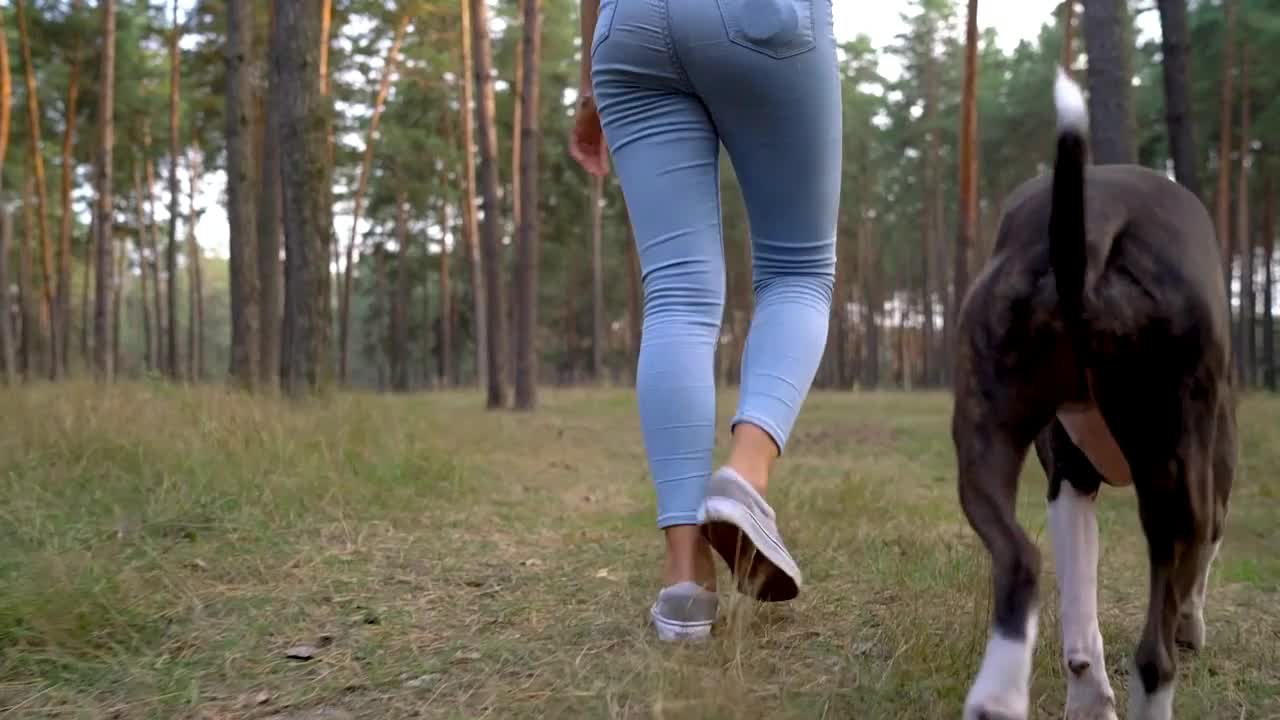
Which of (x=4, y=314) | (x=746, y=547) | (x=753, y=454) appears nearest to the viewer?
(x=746, y=547)

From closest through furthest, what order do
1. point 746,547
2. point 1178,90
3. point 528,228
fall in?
1. point 746,547
2. point 1178,90
3. point 528,228

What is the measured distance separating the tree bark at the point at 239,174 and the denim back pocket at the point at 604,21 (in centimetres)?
874

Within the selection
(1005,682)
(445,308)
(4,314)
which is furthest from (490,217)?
(445,308)

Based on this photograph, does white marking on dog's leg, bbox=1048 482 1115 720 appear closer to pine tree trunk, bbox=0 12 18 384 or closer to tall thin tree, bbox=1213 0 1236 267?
pine tree trunk, bbox=0 12 18 384

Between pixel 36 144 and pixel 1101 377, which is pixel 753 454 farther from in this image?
pixel 36 144

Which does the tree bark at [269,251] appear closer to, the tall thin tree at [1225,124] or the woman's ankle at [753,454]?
the woman's ankle at [753,454]

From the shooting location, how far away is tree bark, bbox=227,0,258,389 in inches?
408

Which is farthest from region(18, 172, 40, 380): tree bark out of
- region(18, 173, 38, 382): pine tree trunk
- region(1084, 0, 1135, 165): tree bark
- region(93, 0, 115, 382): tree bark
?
region(1084, 0, 1135, 165): tree bark

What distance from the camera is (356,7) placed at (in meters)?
18.6

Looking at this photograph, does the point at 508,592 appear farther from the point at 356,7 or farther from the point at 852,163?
the point at 852,163

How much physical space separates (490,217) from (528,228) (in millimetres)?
696

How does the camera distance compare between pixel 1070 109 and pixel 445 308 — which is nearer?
pixel 1070 109

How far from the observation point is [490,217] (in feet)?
45.9

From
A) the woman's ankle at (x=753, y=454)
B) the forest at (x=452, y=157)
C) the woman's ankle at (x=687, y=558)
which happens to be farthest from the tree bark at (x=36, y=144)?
the woman's ankle at (x=753, y=454)
